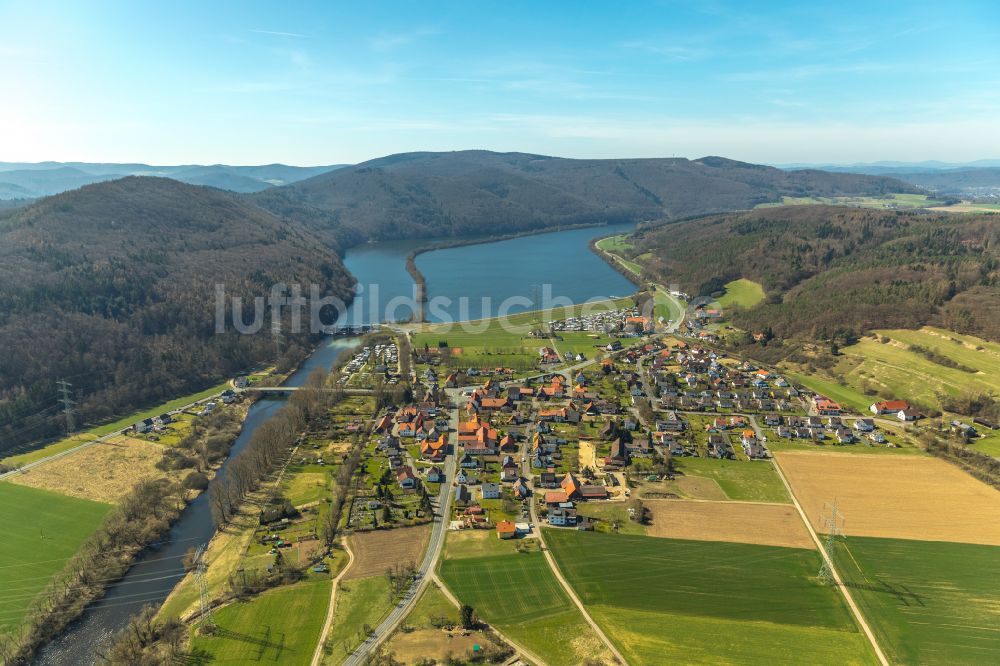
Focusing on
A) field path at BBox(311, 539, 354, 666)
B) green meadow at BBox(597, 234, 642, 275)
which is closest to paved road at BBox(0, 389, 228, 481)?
field path at BBox(311, 539, 354, 666)

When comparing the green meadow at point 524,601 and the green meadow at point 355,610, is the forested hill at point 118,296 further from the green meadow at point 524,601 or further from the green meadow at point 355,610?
the green meadow at point 524,601

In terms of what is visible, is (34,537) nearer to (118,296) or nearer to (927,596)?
(118,296)

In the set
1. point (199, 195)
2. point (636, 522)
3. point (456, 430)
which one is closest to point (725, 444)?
point (636, 522)

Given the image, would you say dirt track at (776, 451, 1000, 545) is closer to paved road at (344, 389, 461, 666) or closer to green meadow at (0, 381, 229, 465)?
paved road at (344, 389, 461, 666)

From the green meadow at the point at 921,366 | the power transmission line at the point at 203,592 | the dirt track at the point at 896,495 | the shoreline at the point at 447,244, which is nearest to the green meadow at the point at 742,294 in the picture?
the green meadow at the point at 921,366

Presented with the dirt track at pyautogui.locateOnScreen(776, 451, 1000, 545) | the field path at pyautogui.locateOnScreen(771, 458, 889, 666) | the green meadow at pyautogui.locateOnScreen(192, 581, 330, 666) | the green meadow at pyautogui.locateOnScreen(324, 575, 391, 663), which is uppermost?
the dirt track at pyautogui.locateOnScreen(776, 451, 1000, 545)
